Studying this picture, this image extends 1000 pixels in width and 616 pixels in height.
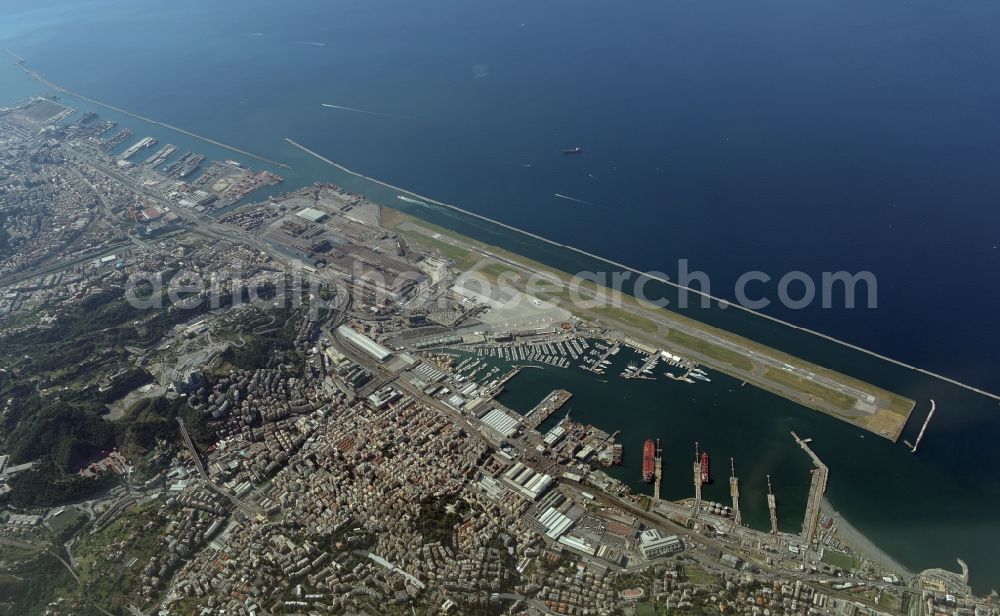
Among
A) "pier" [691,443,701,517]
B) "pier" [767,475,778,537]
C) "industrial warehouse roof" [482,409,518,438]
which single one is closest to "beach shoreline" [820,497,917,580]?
"pier" [767,475,778,537]

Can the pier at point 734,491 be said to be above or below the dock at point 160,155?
below

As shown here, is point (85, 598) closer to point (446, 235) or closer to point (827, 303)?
point (446, 235)

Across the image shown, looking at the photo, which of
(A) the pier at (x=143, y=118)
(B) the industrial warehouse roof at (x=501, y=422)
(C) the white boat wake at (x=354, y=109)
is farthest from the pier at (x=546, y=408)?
(C) the white boat wake at (x=354, y=109)

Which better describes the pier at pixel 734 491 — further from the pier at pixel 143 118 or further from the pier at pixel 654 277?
the pier at pixel 143 118

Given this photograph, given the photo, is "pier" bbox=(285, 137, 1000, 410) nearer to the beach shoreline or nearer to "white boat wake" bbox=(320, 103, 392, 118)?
"white boat wake" bbox=(320, 103, 392, 118)

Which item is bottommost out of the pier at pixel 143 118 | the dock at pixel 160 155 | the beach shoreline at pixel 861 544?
the beach shoreline at pixel 861 544

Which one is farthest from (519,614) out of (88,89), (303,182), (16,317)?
(88,89)
